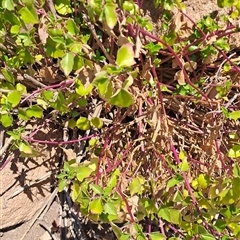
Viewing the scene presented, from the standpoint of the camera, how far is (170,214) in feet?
3.67

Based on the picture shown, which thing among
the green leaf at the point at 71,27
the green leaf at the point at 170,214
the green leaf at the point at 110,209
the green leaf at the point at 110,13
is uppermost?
the green leaf at the point at 110,13

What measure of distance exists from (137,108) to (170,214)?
1.18ft

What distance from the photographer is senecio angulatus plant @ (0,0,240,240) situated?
→ 3.68ft

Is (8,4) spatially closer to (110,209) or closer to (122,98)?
(122,98)

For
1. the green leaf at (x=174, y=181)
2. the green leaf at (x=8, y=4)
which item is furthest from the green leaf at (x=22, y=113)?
the green leaf at (x=174, y=181)

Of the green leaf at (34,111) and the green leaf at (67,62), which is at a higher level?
the green leaf at (67,62)

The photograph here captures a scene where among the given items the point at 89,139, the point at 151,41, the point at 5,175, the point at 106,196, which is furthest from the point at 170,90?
the point at 5,175

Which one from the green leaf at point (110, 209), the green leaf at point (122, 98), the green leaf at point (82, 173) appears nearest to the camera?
the green leaf at point (122, 98)

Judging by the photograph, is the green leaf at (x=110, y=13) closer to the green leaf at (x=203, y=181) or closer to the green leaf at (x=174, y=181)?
the green leaf at (x=174, y=181)

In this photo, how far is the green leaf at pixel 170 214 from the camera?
111 centimetres

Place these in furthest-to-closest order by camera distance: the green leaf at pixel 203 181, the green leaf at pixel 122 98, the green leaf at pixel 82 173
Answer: the green leaf at pixel 203 181, the green leaf at pixel 82 173, the green leaf at pixel 122 98

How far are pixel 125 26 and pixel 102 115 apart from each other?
0.30m

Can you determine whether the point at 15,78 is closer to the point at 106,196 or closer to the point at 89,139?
the point at 89,139

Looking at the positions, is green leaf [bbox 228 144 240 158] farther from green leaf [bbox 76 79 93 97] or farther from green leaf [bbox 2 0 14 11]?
green leaf [bbox 2 0 14 11]
